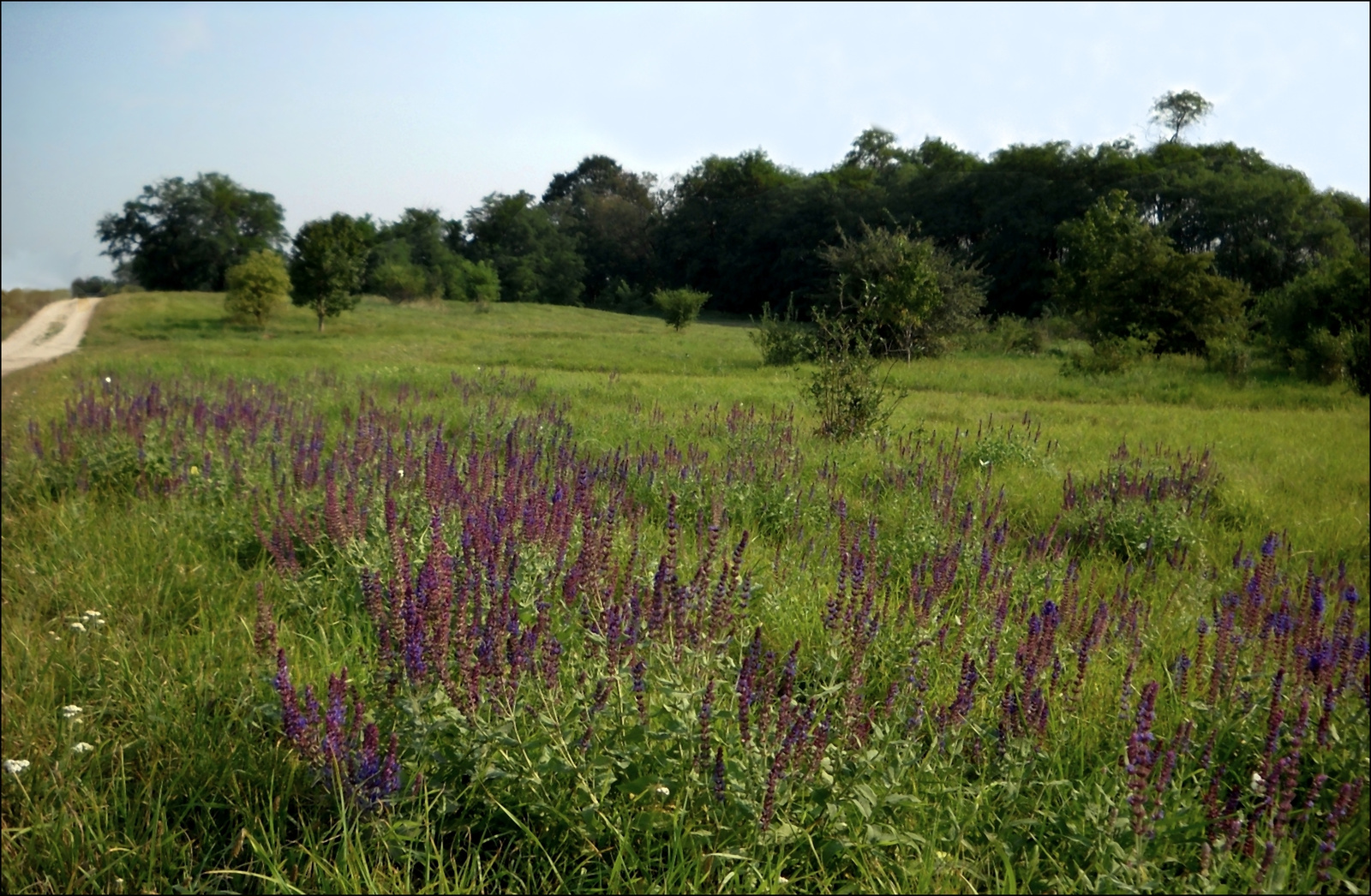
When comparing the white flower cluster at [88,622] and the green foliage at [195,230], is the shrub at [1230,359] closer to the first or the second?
the white flower cluster at [88,622]

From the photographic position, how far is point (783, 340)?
2097cm

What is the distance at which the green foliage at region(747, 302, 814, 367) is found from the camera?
19969mm

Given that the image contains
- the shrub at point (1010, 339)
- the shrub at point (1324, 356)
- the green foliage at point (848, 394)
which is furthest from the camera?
the shrub at point (1010, 339)

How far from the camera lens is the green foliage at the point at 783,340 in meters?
20.0

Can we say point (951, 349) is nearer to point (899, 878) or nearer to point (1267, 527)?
point (1267, 527)

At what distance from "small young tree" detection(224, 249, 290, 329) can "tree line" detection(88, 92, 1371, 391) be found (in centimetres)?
91

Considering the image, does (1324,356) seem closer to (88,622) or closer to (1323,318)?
(1323,318)

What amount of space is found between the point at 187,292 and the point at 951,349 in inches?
1363

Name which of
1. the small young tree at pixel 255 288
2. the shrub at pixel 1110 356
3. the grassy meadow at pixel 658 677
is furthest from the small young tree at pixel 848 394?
the small young tree at pixel 255 288

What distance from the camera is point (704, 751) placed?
2084 mm

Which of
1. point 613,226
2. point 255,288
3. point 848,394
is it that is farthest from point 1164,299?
point 613,226

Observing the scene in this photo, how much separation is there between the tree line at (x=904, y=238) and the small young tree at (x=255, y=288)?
91cm

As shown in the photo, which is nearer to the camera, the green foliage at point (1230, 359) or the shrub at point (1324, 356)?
the shrub at point (1324, 356)

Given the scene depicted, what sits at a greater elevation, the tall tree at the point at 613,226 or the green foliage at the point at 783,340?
the tall tree at the point at 613,226
